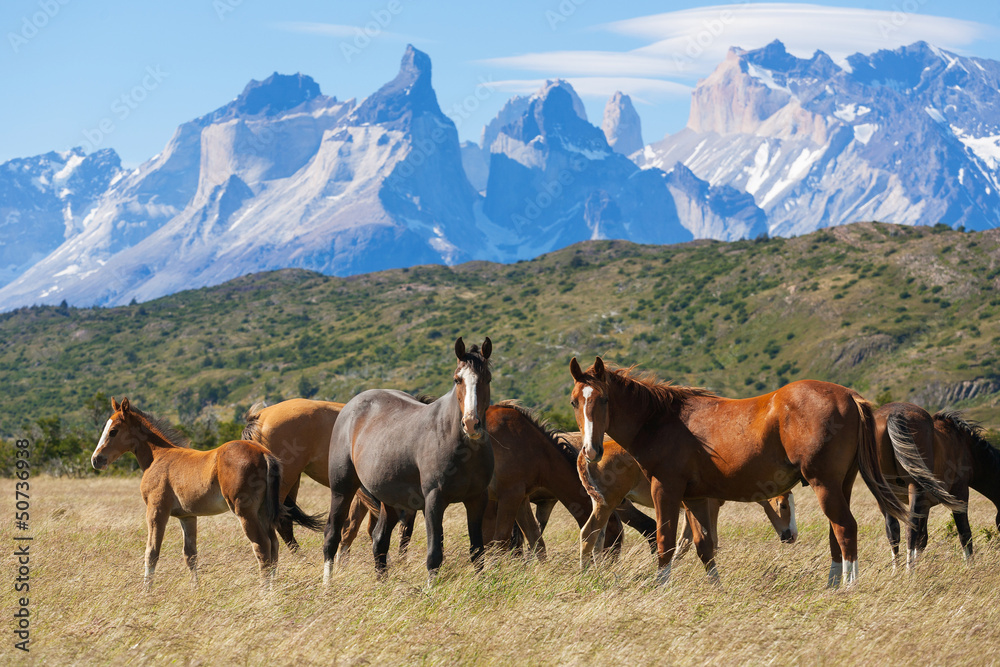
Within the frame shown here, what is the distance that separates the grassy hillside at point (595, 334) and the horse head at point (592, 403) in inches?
2277

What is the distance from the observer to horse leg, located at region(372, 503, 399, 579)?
9828 mm

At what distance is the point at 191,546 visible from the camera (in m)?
10.7

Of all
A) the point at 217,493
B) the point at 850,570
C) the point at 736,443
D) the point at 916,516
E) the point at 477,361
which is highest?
the point at 477,361

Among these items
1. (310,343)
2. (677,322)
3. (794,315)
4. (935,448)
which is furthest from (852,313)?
(935,448)

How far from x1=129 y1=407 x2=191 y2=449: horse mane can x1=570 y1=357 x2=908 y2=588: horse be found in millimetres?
5951

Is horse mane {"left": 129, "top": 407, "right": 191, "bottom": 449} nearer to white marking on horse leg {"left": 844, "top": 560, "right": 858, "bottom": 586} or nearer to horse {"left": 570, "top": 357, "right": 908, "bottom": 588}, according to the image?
horse {"left": 570, "top": 357, "right": 908, "bottom": 588}

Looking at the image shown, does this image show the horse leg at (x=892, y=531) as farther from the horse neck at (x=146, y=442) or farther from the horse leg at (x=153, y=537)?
the horse neck at (x=146, y=442)

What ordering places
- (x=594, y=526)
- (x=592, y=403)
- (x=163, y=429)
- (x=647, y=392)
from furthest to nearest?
1. (x=163, y=429)
2. (x=594, y=526)
3. (x=647, y=392)
4. (x=592, y=403)

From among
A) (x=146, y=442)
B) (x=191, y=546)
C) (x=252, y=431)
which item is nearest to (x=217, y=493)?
(x=191, y=546)

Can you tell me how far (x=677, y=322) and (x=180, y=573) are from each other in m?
92.6

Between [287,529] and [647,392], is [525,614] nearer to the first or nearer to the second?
[647,392]

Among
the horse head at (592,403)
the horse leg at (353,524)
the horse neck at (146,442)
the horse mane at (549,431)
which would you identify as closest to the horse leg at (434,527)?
the horse head at (592,403)

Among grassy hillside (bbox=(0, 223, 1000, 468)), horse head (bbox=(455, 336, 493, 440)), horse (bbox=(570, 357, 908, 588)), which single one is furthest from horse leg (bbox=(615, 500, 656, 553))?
grassy hillside (bbox=(0, 223, 1000, 468))

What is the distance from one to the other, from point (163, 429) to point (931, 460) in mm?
10227
